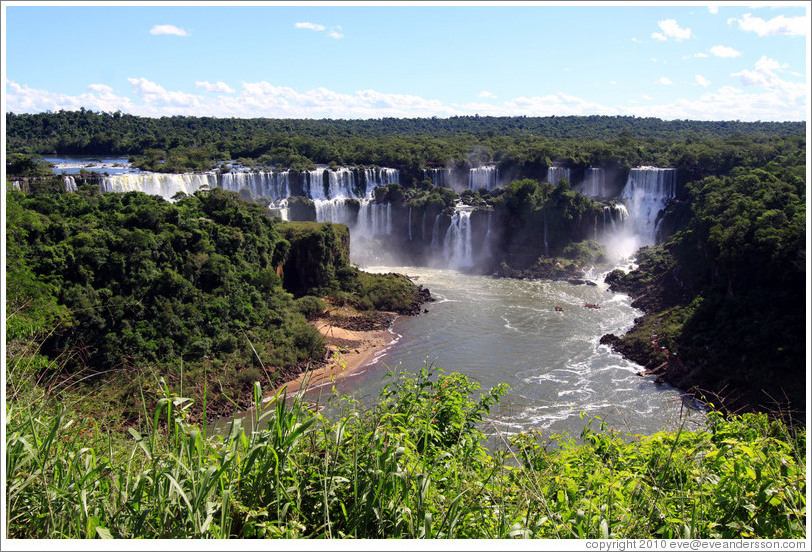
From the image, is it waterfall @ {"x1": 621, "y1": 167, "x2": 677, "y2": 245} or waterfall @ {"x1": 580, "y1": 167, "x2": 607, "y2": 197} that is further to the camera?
waterfall @ {"x1": 580, "y1": 167, "x2": 607, "y2": 197}

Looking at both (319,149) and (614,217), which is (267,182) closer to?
(319,149)

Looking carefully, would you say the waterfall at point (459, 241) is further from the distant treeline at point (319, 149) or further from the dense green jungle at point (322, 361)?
the distant treeline at point (319, 149)

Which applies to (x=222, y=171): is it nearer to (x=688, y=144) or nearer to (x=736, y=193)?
(x=736, y=193)

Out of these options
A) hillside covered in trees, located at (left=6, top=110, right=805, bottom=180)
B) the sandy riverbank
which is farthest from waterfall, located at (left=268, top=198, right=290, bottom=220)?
the sandy riverbank

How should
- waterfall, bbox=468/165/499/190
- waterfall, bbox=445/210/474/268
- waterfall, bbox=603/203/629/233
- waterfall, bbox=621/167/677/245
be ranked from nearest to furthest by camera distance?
waterfall, bbox=445/210/474/268, waterfall, bbox=603/203/629/233, waterfall, bbox=621/167/677/245, waterfall, bbox=468/165/499/190

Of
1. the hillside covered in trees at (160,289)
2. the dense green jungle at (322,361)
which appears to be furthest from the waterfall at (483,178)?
the hillside covered in trees at (160,289)

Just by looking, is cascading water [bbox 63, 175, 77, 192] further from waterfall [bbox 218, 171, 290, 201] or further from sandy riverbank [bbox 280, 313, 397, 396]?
sandy riverbank [bbox 280, 313, 397, 396]

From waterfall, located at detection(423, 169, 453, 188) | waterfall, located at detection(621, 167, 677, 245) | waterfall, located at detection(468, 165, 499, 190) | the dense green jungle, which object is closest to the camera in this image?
the dense green jungle

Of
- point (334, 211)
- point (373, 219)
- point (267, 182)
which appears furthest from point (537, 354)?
point (267, 182)
